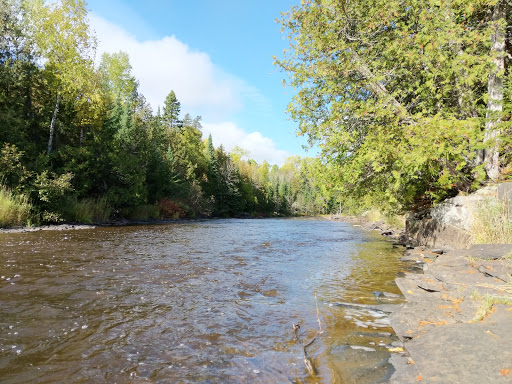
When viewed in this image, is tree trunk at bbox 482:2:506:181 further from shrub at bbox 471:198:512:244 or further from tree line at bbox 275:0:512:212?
shrub at bbox 471:198:512:244

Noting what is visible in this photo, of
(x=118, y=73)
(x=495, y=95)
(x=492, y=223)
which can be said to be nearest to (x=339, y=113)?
(x=495, y=95)

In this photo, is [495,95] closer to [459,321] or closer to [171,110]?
[459,321]

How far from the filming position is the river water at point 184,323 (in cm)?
319

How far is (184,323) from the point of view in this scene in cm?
448

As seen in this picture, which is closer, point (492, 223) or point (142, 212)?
point (492, 223)

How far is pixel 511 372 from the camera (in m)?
2.48

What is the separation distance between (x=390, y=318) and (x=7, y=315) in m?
5.49

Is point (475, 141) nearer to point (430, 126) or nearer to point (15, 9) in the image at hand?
point (430, 126)

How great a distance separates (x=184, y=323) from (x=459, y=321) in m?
3.62

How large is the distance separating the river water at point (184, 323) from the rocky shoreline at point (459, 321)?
12.3 inches

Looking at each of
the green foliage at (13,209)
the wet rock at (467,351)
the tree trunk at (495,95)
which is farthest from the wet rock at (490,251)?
the green foliage at (13,209)

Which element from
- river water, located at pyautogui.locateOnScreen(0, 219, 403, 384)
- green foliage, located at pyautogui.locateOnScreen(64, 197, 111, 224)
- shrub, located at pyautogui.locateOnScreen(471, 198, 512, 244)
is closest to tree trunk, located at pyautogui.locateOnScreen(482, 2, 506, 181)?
shrub, located at pyautogui.locateOnScreen(471, 198, 512, 244)

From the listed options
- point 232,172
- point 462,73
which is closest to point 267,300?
point 462,73

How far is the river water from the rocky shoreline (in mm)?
311
